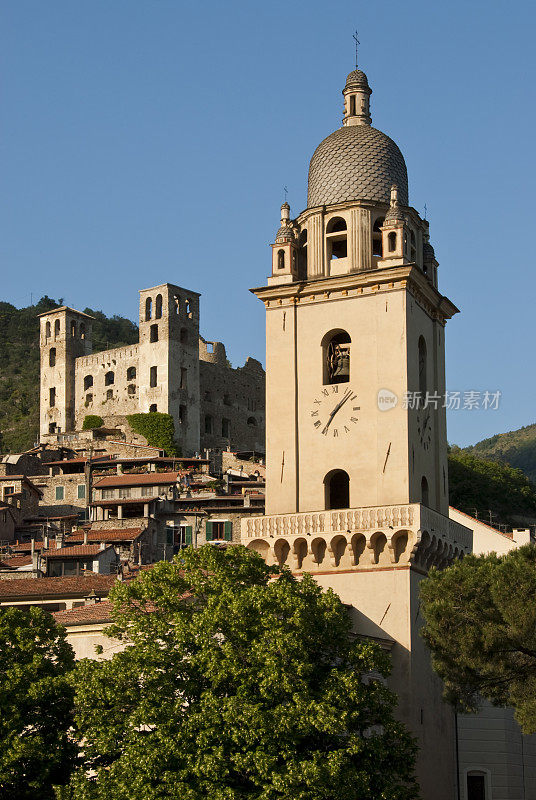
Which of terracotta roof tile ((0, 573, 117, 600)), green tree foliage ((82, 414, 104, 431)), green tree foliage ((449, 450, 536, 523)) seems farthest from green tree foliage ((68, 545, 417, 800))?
green tree foliage ((82, 414, 104, 431))

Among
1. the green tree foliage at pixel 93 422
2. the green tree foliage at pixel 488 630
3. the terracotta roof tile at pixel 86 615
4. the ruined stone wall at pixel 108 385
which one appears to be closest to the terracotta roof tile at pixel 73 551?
the terracotta roof tile at pixel 86 615

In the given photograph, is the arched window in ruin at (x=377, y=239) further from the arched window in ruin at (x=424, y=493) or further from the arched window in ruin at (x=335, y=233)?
the arched window in ruin at (x=424, y=493)

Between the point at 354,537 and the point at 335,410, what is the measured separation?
3.58m

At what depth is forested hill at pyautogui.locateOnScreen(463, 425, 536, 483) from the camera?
425 feet

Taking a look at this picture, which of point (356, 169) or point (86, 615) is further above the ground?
point (356, 169)

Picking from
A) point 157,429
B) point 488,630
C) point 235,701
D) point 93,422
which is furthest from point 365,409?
point 93,422

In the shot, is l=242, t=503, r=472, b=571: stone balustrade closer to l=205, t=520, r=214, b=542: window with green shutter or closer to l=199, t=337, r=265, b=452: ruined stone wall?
l=205, t=520, r=214, b=542: window with green shutter

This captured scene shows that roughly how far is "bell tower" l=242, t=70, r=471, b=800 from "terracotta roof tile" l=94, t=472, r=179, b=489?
3848 centimetres

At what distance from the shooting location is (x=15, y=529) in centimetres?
7294

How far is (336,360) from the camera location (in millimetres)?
35062

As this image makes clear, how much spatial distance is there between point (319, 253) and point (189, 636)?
13.9 meters

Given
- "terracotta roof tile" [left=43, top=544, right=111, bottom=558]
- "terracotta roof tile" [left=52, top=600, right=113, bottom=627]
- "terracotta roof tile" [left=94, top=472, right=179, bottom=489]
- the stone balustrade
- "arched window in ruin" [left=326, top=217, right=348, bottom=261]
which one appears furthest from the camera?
"terracotta roof tile" [left=94, top=472, right=179, bottom=489]

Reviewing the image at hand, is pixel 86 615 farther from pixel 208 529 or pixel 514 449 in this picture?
pixel 514 449

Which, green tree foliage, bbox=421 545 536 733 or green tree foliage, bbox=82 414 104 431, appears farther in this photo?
green tree foliage, bbox=82 414 104 431
